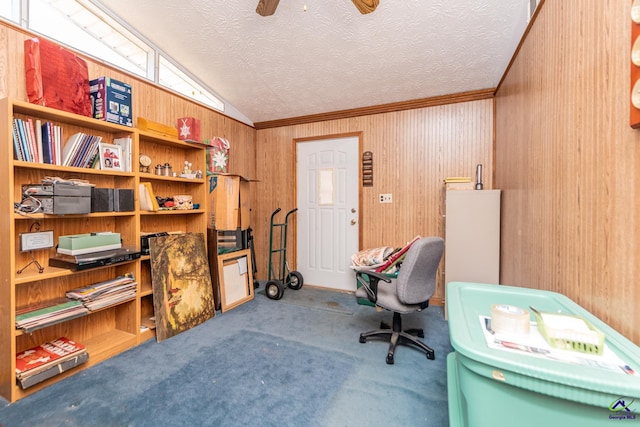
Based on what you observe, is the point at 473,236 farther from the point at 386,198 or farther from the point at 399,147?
the point at 399,147

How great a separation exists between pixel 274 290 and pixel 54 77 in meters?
2.78

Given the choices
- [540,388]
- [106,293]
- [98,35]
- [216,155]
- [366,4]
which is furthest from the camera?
[216,155]

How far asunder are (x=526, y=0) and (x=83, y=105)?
3.32 m

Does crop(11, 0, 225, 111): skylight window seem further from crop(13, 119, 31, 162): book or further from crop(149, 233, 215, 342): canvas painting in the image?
crop(149, 233, 215, 342): canvas painting

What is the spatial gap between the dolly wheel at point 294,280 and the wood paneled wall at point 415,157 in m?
0.96

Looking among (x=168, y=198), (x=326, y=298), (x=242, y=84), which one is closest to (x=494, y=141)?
(x=326, y=298)

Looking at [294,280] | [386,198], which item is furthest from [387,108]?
[294,280]

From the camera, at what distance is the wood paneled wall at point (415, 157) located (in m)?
3.31

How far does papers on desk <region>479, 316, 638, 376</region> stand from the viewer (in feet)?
2.34

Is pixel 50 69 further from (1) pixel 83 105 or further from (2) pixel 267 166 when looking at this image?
(2) pixel 267 166

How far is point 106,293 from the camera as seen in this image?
226 cm

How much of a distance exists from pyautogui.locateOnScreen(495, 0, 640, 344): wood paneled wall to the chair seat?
825 millimetres

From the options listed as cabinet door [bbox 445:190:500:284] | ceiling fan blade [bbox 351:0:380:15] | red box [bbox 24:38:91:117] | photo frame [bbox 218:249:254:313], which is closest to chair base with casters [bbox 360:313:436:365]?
cabinet door [bbox 445:190:500:284]

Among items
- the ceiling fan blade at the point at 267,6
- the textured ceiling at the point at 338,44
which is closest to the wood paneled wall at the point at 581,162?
the textured ceiling at the point at 338,44
